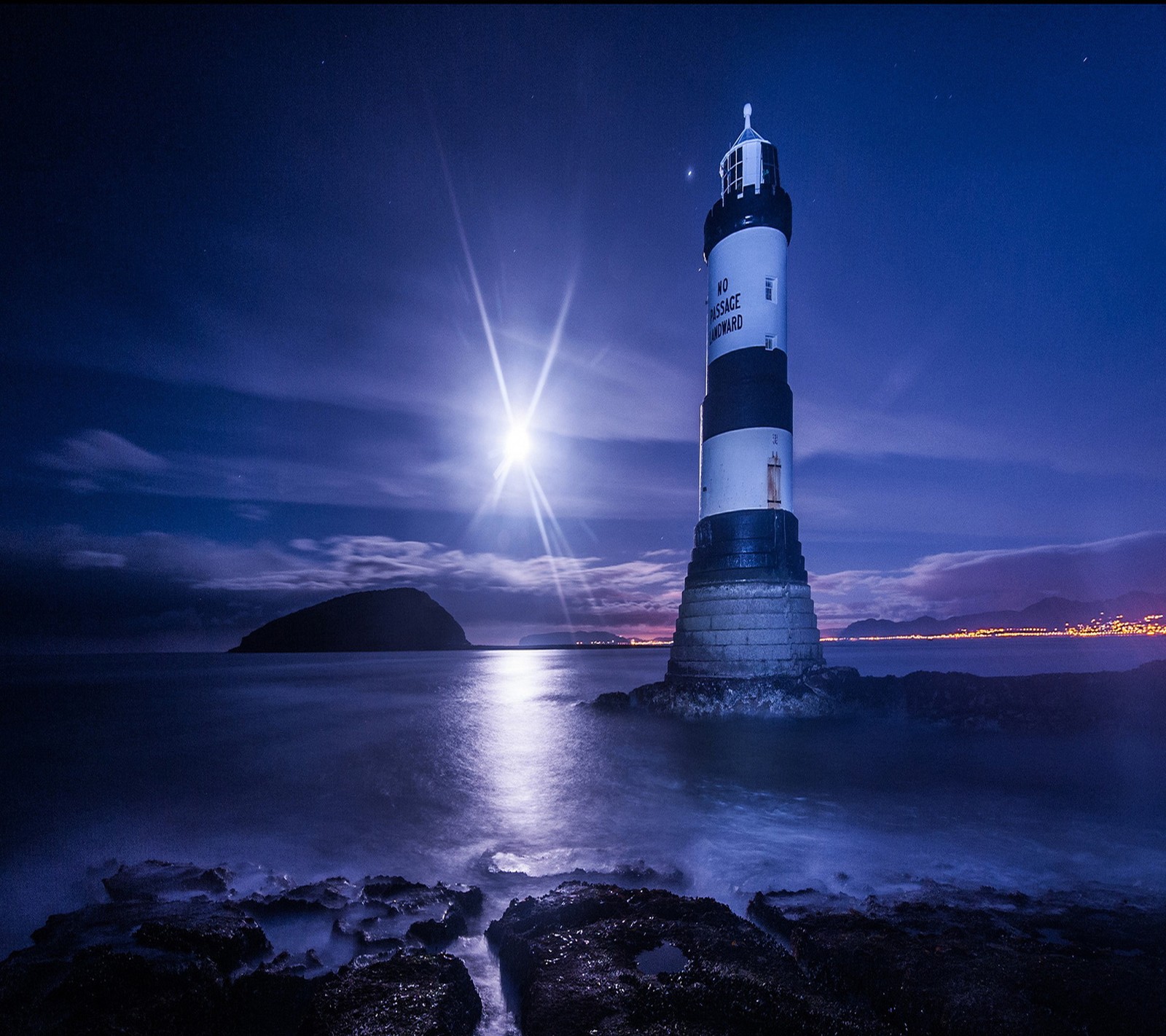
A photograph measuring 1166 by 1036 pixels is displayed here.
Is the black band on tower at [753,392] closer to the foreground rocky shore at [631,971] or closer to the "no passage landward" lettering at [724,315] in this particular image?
the "no passage landward" lettering at [724,315]

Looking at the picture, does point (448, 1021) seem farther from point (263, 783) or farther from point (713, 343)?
point (713, 343)

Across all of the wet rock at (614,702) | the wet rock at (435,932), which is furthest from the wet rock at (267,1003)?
the wet rock at (614,702)

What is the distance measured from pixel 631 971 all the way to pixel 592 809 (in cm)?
831

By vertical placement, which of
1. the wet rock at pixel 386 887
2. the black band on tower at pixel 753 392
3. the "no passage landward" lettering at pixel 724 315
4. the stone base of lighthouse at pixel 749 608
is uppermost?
the "no passage landward" lettering at pixel 724 315

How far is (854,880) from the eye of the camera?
7348 mm

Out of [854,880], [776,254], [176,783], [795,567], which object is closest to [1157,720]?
[795,567]

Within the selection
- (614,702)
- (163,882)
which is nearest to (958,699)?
(614,702)

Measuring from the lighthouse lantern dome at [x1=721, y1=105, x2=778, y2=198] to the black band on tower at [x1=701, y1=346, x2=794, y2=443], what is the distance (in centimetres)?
568

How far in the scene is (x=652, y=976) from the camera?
3838 millimetres

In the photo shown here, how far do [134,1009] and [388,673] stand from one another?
73060 millimetres

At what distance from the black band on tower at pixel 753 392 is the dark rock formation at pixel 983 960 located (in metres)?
14.6

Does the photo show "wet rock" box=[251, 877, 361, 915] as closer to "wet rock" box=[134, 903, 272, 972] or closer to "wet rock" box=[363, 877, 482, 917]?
"wet rock" box=[363, 877, 482, 917]

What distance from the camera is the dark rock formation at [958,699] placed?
17.3 meters

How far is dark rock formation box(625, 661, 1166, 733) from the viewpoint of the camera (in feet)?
56.6
